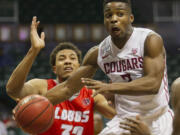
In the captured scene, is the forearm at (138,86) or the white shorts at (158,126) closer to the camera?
the forearm at (138,86)

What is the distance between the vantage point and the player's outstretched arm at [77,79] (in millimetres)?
3773

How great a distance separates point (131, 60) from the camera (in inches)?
133

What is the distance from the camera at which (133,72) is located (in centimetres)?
338

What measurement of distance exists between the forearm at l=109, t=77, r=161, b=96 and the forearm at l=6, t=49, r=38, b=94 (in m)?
0.98

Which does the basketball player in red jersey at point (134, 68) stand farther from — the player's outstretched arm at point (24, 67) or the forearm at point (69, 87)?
the player's outstretched arm at point (24, 67)

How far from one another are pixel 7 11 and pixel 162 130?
13453mm

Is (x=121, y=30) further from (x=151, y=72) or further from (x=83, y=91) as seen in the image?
Answer: (x=83, y=91)

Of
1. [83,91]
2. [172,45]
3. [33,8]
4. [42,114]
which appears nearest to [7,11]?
[33,8]

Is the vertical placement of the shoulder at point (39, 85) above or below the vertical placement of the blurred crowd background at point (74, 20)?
above

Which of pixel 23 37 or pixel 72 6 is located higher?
pixel 72 6

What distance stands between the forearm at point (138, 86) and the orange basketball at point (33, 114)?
71 centimetres

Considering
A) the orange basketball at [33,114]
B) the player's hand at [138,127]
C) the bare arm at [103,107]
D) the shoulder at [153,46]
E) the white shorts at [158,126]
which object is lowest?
the bare arm at [103,107]

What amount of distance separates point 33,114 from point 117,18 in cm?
116

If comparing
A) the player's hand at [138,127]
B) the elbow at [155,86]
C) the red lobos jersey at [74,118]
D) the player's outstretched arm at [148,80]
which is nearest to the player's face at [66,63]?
the red lobos jersey at [74,118]
